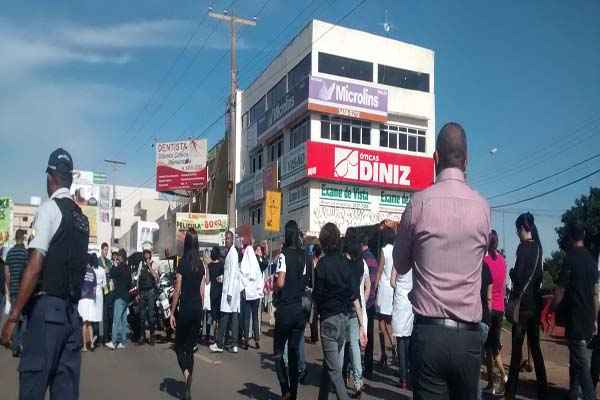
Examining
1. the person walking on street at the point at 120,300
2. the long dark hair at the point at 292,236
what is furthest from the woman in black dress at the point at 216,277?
the long dark hair at the point at 292,236

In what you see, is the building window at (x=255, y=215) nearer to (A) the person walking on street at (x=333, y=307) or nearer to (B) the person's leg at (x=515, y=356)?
(B) the person's leg at (x=515, y=356)

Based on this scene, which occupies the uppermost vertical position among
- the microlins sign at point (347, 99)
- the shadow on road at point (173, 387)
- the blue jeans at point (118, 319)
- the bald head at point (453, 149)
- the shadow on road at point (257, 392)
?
the microlins sign at point (347, 99)

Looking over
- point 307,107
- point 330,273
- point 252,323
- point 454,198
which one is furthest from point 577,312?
point 307,107

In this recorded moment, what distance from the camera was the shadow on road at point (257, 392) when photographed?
26.2 feet

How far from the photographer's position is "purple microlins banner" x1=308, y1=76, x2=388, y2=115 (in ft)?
111

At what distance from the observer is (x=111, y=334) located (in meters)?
13.5

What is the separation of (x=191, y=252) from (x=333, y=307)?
2.63 m

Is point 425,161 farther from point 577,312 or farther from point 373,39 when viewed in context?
point 577,312

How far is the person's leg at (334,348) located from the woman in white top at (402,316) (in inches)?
78.4

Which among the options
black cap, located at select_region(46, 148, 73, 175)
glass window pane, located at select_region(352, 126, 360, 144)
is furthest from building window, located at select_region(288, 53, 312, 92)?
black cap, located at select_region(46, 148, 73, 175)

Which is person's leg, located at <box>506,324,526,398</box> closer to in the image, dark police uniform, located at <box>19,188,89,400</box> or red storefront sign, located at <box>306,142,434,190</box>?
dark police uniform, located at <box>19,188,89,400</box>

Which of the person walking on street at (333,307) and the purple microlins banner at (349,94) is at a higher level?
the purple microlins banner at (349,94)

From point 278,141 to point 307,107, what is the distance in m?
6.54

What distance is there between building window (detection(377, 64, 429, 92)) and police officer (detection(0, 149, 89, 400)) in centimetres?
3284
